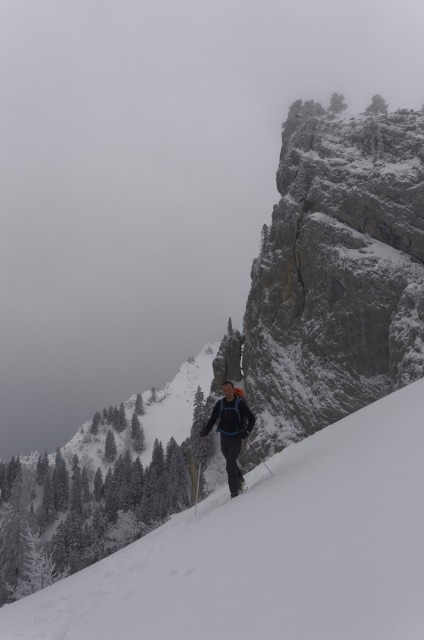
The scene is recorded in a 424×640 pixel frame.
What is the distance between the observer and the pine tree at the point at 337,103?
7588cm

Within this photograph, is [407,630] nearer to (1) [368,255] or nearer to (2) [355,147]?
(1) [368,255]

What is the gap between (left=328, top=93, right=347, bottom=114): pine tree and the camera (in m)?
75.9

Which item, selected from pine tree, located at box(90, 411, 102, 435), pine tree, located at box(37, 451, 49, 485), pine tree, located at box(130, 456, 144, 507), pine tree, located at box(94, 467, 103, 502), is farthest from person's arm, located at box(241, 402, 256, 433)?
pine tree, located at box(90, 411, 102, 435)

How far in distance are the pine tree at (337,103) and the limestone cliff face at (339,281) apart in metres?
13.9

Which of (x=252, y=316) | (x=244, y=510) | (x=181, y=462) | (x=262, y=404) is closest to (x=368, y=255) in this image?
(x=252, y=316)

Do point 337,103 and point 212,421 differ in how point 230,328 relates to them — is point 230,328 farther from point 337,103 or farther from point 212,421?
point 212,421

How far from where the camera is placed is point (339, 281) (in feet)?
168

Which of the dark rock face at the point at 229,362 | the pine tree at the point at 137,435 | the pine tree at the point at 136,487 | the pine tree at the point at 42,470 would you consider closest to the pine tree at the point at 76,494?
the pine tree at the point at 42,470

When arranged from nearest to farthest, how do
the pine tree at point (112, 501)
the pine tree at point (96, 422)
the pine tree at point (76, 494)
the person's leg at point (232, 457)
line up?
the person's leg at point (232, 457), the pine tree at point (112, 501), the pine tree at point (76, 494), the pine tree at point (96, 422)

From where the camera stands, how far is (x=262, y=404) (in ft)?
180

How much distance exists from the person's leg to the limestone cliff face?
34.9 meters

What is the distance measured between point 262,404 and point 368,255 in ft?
76.9

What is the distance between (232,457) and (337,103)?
8264cm

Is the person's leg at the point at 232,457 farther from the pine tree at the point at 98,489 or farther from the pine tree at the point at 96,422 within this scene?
the pine tree at the point at 96,422
